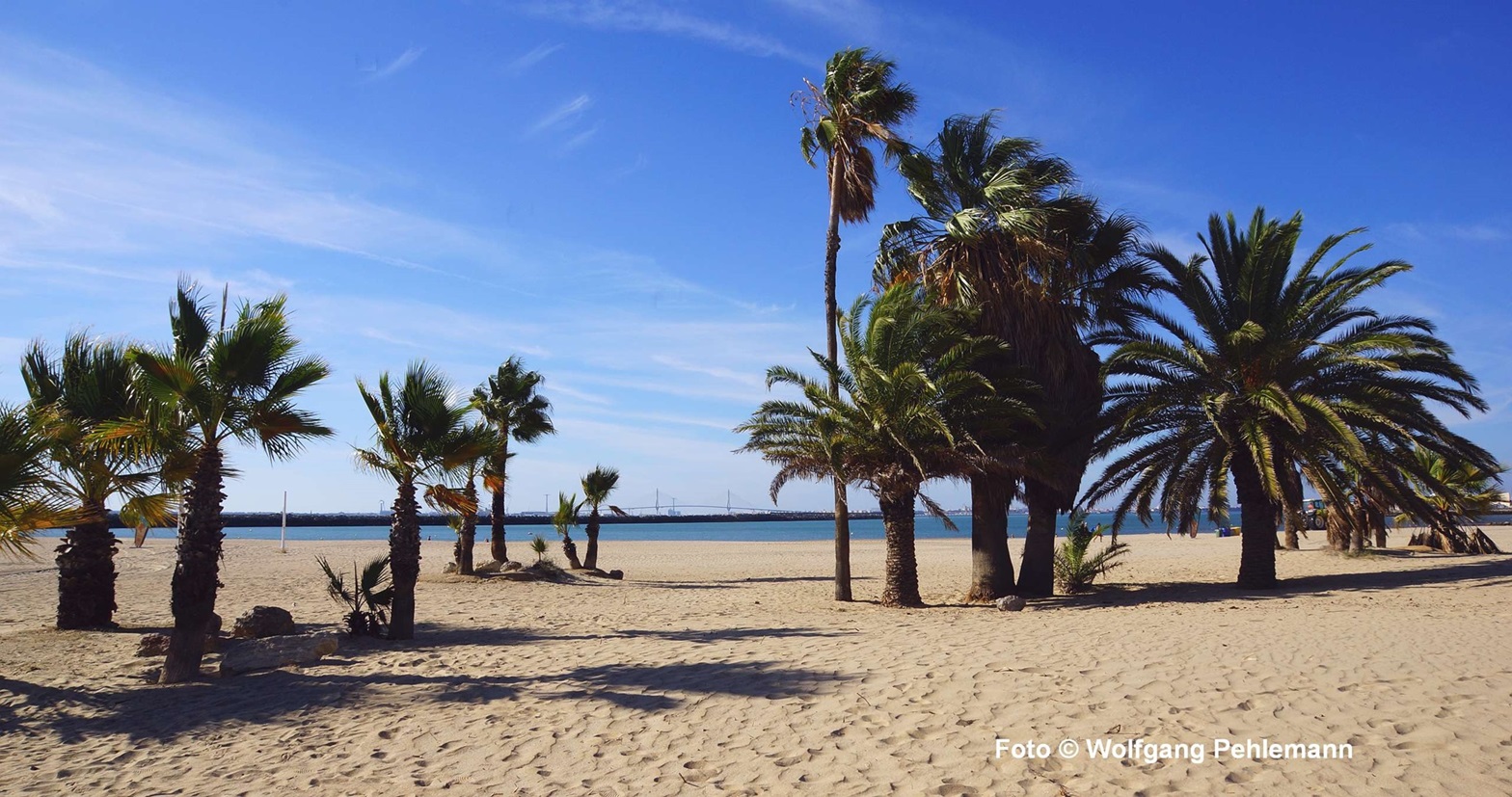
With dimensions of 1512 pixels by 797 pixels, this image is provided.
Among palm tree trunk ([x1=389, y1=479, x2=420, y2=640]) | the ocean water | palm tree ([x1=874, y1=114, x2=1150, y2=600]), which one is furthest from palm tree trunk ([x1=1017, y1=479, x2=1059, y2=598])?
the ocean water

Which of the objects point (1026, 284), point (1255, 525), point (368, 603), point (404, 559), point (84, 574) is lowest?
point (368, 603)

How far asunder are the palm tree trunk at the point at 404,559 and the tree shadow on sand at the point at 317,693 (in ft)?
6.00

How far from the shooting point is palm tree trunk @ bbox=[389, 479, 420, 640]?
11102 millimetres

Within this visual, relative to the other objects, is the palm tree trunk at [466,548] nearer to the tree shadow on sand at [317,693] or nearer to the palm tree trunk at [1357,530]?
the tree shadow on sand at [317,693]

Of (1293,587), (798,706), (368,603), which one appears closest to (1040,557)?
(1293,587)

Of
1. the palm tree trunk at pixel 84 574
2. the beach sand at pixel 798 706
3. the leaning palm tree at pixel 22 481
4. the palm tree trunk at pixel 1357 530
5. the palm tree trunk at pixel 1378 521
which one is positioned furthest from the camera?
the palm tree trunk at pixel 1357 530

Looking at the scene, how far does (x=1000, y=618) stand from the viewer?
1239 cm

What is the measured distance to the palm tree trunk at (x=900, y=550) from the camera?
1453 centimetres

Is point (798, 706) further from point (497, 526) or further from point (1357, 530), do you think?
point (1357, 530)

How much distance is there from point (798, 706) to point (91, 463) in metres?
8.24

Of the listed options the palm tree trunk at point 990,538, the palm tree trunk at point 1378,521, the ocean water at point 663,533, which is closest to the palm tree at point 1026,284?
the palm tree trunk at point 990,538

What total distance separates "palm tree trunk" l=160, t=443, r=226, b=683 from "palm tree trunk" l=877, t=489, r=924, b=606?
31.0 ft

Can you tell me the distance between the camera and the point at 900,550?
14.9 metres


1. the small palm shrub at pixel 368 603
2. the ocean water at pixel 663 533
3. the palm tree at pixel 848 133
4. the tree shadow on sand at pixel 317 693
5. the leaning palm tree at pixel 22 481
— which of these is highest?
the palm tree at pixel 848 133
